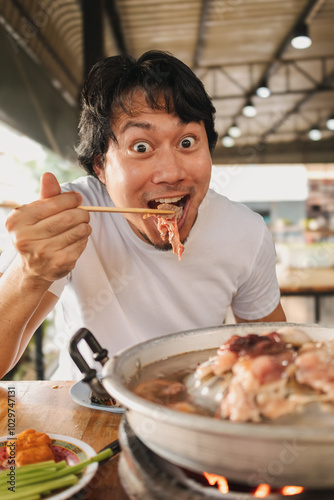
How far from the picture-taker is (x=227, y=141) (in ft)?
58.0

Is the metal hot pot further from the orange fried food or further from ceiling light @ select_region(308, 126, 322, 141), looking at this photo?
ceiling light @ select_region(308, 126, 322, 141)

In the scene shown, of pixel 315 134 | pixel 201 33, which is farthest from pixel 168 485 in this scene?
pixel 315 134

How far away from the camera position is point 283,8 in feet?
22.5

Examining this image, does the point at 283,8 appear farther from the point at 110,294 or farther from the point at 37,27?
the point at 110,294

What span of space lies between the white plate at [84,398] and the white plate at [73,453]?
0.23 metres

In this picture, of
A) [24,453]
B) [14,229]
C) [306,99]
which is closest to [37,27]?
[14,229]

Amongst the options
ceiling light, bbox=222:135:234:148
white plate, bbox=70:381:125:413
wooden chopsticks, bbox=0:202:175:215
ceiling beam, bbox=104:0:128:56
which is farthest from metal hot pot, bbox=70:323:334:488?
ceiling light, bbox=222:135:234:148

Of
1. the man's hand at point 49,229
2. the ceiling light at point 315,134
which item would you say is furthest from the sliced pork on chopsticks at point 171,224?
the ceiling light at point 315,134

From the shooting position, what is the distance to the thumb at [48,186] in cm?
151

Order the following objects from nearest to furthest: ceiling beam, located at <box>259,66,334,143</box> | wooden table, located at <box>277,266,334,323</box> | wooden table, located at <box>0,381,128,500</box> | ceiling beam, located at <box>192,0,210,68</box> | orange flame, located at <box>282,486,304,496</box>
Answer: orange flame, located at <box>282,486,304,496</box>
wooden table, located at <box>0,381,128,500</box>
wooden table, located at <box>277,266,334,323</box>
ceiling beam, located at <box>192,0,210,68</box>
ceiling beam, located at <box>259,66,334,143</box>

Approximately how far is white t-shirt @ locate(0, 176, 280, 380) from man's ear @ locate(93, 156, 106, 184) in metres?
0.16

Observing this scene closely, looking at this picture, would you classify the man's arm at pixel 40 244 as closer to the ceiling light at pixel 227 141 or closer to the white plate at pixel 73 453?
the white plate at pixel 73 453

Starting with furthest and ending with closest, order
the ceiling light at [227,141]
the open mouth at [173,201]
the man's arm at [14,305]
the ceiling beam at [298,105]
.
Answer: the ceiling light at [227,141] < the ceiling beam at [298,105] < the open mouth at [173,201] < the man's arm at [14,305]

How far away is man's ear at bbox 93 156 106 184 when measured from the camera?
2.16 meters
